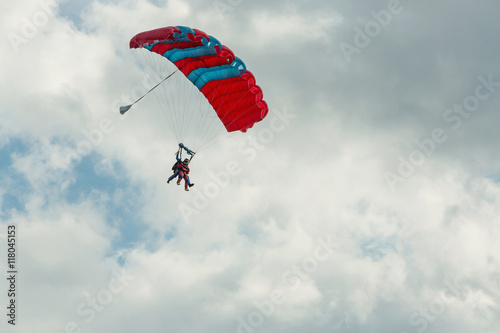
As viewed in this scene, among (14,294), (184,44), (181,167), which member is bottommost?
(14,294)

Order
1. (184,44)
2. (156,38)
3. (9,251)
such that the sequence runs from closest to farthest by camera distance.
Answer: (156,38), (184,44), (9,251)

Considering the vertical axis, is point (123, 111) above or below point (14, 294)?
above

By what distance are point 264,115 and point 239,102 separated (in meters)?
2.06

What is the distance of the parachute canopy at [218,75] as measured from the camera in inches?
1479

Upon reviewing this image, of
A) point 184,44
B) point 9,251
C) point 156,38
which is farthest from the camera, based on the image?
point 9,251

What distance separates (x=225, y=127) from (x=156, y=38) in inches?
345

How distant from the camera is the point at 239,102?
1623 inches

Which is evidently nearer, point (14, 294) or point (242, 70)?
point (242, 70)

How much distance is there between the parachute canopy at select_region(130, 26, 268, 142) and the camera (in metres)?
37.6

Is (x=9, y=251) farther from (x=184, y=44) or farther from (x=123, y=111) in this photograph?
(x=184, y=44)

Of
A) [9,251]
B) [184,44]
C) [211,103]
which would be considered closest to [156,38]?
[184,44]

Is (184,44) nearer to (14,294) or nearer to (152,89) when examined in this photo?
(152,89)

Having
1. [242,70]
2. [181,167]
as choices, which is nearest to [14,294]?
[181,167]

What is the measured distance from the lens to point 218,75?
4009cm
